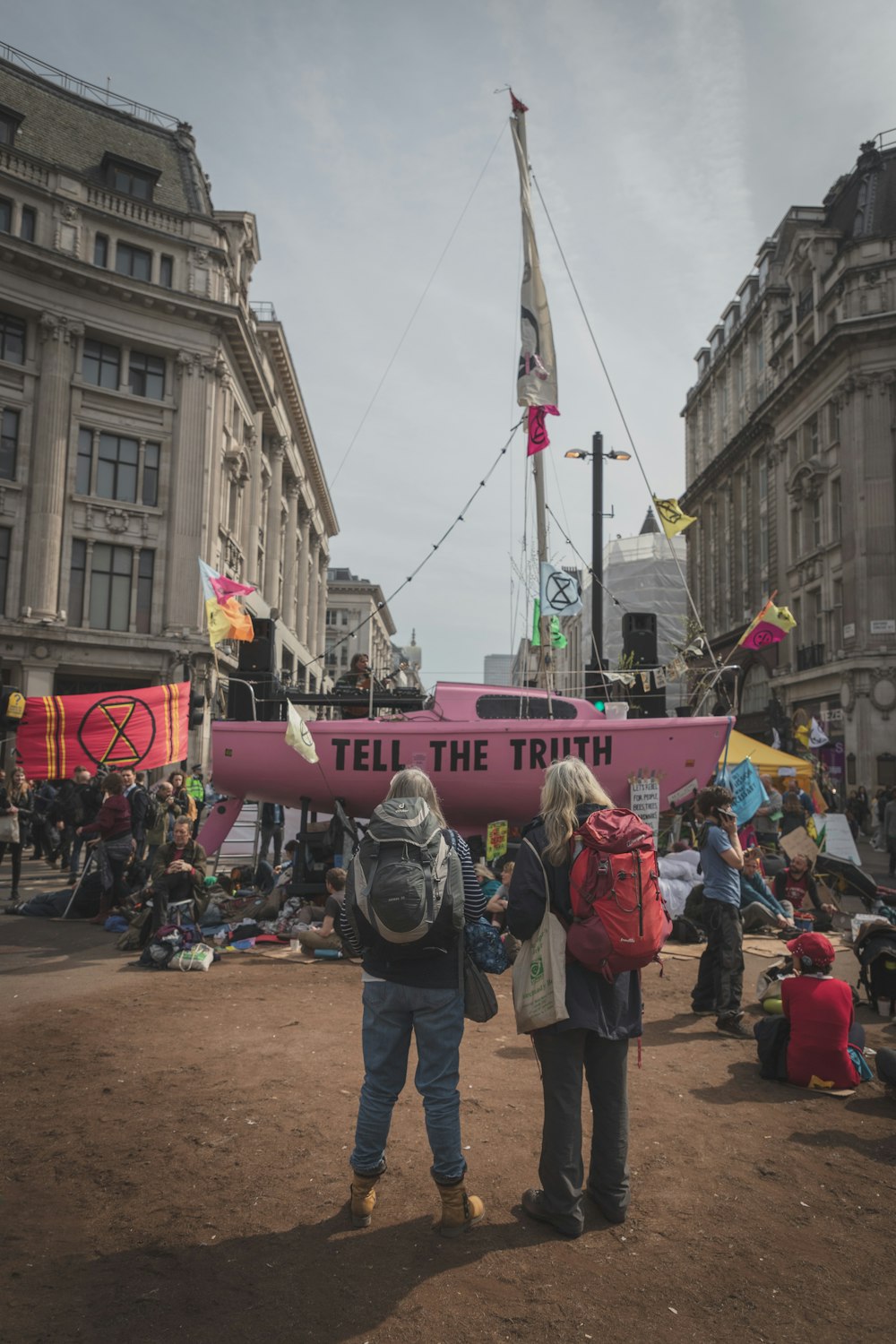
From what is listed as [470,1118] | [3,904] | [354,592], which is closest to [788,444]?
[3,904]

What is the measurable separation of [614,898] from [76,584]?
94.2 ft

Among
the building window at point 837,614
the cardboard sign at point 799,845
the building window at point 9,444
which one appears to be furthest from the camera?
the building window at point 837,614

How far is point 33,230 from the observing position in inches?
1121

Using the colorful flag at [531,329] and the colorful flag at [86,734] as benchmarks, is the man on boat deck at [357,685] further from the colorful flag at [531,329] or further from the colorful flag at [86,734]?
the colorful flag at [531,329]

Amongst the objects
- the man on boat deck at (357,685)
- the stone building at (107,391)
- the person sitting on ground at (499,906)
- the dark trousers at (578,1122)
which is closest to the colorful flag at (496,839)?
the person sitting on ground at (499,906)

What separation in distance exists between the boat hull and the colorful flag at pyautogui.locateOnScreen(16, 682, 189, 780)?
2379mm

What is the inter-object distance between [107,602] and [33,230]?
1248 cm

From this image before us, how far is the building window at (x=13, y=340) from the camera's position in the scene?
28.4 meters

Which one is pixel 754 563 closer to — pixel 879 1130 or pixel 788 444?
pixel 788 444

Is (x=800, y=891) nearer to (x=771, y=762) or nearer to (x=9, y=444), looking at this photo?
(x=771, y=762)

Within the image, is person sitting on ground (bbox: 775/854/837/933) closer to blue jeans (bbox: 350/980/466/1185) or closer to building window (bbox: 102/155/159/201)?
blue jeans (bbox: 350/980/466/1185)

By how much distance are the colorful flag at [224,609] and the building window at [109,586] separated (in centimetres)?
1814

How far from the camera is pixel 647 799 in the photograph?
1126 centimetres

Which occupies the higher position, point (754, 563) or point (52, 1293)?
point (754, 563)
